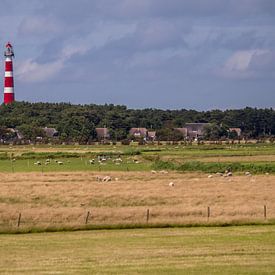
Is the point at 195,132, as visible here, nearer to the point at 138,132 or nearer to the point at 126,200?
the point at 138,132

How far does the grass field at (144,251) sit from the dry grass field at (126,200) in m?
1.95

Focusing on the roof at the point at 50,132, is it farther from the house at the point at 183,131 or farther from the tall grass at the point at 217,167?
the tall grass at the point at 217,167

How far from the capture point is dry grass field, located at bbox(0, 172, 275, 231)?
3055cm

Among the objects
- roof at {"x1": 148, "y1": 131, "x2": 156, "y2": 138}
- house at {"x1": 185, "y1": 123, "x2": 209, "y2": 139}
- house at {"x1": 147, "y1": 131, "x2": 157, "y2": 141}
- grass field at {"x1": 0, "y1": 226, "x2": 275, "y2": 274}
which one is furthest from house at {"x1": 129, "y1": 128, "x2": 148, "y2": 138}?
grass field at {"x1": 0, "y1": 226, "x2": 275, "y2": 274}

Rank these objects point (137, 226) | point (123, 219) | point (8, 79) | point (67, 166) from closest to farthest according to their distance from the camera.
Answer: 1. point (137, 226)
2. point (123, 219)
3. point (67, 166)
4. point (8, 79)

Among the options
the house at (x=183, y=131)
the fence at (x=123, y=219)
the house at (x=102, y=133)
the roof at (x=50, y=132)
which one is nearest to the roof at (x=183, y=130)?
the house at (x=183, y=131)

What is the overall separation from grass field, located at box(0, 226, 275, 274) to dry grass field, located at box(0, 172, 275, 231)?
1.95 m

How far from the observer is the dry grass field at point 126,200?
30.5m

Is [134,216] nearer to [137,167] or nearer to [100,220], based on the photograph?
[100,220]

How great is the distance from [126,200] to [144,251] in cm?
1593

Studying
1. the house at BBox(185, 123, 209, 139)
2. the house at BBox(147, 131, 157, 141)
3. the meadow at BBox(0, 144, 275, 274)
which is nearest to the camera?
the meadow at BBox(0, 144, 275, 274)

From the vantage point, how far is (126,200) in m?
39.0

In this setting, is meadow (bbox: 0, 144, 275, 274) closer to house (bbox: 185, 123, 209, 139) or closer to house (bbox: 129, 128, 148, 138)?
house (bbox: 129, 128, 148, 138)

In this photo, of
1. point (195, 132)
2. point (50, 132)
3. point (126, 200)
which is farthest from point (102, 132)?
point (126, 200)
